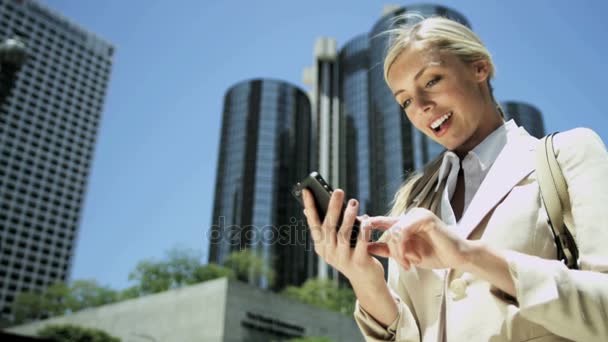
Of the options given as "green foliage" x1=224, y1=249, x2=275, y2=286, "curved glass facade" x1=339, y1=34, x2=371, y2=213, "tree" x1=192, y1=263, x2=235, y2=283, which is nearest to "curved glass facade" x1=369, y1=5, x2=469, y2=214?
"curved glass facade" x1=339, y1=34, x2=371, y2=213

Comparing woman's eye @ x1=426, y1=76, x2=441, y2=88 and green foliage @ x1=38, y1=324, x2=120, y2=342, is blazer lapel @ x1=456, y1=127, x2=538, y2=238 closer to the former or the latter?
woman's eye @ x1=426, y1=76, x2=441, y2=88

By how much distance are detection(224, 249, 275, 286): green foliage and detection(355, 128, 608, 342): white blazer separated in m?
58.4

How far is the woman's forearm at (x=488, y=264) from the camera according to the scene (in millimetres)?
1222

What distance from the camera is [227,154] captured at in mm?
82188

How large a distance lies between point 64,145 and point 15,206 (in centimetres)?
1762

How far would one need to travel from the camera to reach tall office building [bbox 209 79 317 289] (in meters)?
75.7

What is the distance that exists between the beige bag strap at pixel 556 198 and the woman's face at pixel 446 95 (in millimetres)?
291

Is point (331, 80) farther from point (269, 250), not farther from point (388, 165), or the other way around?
point (269, 250)

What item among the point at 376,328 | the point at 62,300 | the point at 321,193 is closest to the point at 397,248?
the point at 321,193

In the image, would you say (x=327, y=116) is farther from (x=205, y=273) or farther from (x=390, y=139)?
(x=205, y=273)

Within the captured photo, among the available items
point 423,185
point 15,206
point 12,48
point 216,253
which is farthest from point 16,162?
point 423,185

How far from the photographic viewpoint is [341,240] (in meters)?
1.48

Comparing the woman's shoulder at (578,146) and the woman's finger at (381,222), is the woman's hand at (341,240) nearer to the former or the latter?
the woman's finger at (381,222)

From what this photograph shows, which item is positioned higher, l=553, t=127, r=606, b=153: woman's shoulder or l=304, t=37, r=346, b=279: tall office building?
l=304, t=37, r=346, b=279: tall office building
